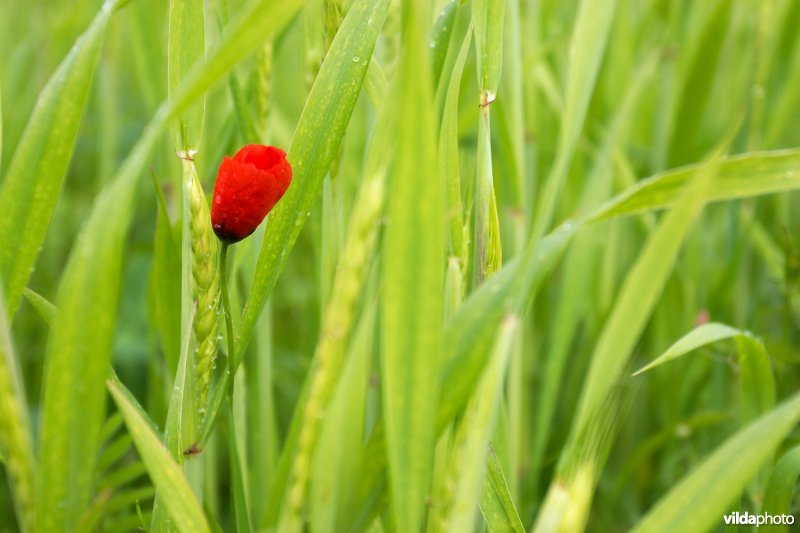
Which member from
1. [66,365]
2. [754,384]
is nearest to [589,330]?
[754,384]

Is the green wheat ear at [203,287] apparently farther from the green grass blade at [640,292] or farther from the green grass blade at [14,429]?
the green grass blade at [640,292]

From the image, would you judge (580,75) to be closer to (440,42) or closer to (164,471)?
(440,42)

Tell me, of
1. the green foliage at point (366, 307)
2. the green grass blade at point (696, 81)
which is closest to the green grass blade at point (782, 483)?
the green foliage at point (366, 307)

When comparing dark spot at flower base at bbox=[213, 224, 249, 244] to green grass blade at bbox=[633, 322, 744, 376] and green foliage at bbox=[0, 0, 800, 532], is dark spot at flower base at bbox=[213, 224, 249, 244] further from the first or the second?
green grass blade at bbox=[633, 322, 744, 376]

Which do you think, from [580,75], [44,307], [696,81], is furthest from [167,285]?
[696,81]

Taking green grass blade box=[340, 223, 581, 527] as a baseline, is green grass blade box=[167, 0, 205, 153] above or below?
above

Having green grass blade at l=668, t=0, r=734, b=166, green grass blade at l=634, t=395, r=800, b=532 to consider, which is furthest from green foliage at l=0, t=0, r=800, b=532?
green grass blade at l=668, t=0, r=734, b=166
